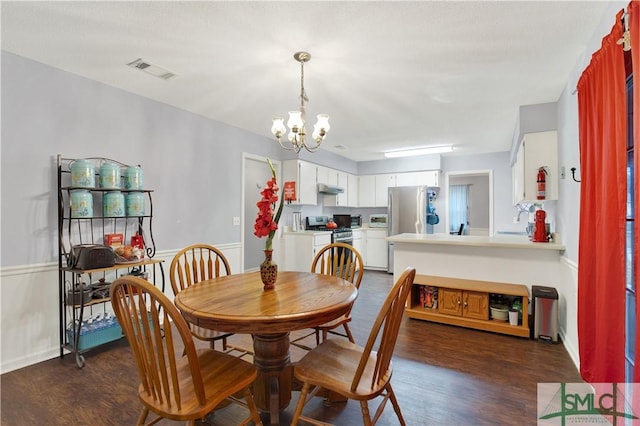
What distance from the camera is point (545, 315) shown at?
111 inches

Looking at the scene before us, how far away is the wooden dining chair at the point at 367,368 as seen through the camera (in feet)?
4.34

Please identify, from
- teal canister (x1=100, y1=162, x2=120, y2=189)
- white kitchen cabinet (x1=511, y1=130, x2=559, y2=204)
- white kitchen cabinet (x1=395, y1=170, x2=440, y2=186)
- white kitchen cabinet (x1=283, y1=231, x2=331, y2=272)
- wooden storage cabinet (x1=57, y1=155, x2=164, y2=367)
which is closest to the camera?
wooden storage cabinet (x1=57, y1=155, x2=164, y2=367)

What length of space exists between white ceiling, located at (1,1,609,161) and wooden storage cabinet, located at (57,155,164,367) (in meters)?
0.97

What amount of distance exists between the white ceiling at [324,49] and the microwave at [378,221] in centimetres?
335

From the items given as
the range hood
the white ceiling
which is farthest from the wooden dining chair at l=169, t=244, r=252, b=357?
the range hood

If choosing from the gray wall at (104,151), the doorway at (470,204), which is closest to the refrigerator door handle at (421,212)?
the doorway at (470,204)

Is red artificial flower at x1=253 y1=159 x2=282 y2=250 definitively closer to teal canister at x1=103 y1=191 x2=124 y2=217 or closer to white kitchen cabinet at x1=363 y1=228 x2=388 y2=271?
teal canister at x1=103 y1=191 x2=124 y2=217

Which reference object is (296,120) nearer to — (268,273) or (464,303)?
(268,273)

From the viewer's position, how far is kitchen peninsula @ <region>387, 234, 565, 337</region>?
3068 mm

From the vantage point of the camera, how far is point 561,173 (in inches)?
115

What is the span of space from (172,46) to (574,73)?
318cm

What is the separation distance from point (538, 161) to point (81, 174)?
4.25 m

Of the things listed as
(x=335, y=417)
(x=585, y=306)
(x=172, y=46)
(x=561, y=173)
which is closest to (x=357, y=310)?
(x=335, y=417)

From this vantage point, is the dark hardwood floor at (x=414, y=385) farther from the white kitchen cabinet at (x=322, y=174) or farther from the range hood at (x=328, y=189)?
the white kitchen cabinet at (x=322, y=174)
